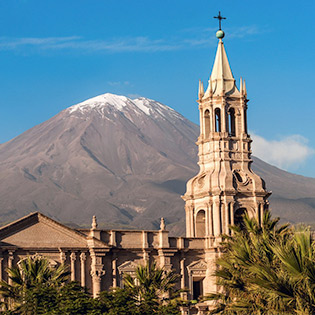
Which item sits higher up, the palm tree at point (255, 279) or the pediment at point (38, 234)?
the pediment at point (38, 234)

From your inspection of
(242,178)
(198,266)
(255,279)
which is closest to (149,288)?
(255,279)

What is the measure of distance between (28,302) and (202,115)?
3036 cm

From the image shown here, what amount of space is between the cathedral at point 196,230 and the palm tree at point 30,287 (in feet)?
40.5

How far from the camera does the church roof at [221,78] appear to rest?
70.2m

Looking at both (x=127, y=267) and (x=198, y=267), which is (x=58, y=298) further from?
(x=198, y=267)

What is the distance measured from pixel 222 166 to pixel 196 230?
584 centimetres

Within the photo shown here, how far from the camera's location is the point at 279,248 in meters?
33.9

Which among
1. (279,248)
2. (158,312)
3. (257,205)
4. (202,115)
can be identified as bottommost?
(158,312)

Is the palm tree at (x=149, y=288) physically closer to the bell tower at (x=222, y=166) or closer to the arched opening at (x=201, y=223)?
the bell tower at (x=222, y=166)

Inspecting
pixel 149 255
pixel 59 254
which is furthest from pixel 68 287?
pixel 149 255

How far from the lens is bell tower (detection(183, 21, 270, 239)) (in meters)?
67.9

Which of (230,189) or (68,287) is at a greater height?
(230,189)

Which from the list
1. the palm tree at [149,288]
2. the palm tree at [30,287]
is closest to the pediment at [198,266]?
the palm tree at [149,288]

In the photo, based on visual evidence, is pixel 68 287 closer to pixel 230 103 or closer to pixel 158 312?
pixel 158 312
